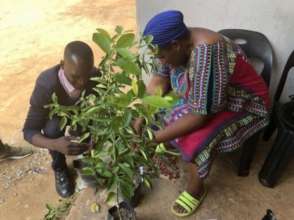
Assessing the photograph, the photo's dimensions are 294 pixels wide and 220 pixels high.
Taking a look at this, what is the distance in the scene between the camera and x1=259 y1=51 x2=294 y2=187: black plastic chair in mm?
2012

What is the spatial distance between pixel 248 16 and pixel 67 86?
1.23 m

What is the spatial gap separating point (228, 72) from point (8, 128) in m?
2.18

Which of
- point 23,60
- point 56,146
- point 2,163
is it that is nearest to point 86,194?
point 56,146

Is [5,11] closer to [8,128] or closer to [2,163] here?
[8,128]

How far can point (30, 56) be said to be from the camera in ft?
14.5

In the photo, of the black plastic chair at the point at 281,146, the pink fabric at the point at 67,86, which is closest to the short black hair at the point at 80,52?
the pink fabric at the point at 67,86

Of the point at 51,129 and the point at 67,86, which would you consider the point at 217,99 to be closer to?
the point at 67,86

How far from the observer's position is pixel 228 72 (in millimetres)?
1773

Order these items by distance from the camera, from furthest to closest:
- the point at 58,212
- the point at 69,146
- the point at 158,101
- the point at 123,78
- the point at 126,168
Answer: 1. the point at 58,212
2. the point at 69,146
3. the point at 126,168
4. the point at 123,78
5. the point at 158,101

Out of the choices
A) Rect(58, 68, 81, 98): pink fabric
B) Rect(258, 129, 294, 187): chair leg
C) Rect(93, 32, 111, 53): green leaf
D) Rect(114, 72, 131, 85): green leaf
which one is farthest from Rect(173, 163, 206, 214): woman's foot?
Rect(93, 32, 111, 53): green leaf

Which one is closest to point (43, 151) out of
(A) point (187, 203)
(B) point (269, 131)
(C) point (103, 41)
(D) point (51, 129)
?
(D) point (51, 129)

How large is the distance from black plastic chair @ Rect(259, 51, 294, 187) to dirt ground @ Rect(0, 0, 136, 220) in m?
1.35

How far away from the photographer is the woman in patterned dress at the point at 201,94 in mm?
1706

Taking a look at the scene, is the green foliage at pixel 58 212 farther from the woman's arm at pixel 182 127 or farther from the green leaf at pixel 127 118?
the green leaf at pixel 127 118
